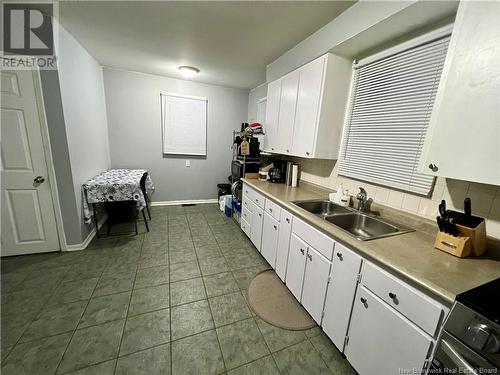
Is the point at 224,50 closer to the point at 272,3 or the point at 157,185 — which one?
the point at 272,3

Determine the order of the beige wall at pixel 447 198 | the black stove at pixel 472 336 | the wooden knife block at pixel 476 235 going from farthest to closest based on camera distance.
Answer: the beige wall at pixel 447 198
the wooden knife block at pixel 476 235
the black stove at pixel 472 336

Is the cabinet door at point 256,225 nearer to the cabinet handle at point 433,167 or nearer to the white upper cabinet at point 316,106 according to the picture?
the white upper cabinet at point 316,106

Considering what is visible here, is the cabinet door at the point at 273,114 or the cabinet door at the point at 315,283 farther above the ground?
the cabinet door at the point at 273,114

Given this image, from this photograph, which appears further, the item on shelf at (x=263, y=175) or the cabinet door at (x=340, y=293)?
the item on shelf at (x=263, y=175)

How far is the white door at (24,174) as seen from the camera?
1.97 m

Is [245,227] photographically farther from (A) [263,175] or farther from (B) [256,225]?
(A) [263,175]

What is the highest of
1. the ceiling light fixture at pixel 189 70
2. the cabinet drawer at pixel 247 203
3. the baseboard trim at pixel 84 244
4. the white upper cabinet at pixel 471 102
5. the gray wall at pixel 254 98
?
the ceiling light fixture at pixel 189 70

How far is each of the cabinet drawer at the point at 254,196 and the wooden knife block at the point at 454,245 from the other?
1.56 m

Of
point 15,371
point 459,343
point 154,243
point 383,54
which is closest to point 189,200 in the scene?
point 154,243

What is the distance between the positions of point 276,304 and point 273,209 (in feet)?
3.01

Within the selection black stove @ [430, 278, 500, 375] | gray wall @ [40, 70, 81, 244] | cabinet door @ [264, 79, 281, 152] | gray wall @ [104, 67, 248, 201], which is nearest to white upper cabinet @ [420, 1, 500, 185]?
black stove @ [430, 278, 500, 375]

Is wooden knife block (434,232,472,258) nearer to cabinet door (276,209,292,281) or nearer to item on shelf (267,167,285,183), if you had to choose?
cabinet door (276,209,292,281)

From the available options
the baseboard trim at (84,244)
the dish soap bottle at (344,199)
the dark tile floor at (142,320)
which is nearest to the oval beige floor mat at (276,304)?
the dark tile floor at (142,320)

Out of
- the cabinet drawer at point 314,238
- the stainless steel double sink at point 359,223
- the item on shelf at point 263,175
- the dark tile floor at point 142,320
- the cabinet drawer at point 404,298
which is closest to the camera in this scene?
the cabinet drawer at point 404,298
